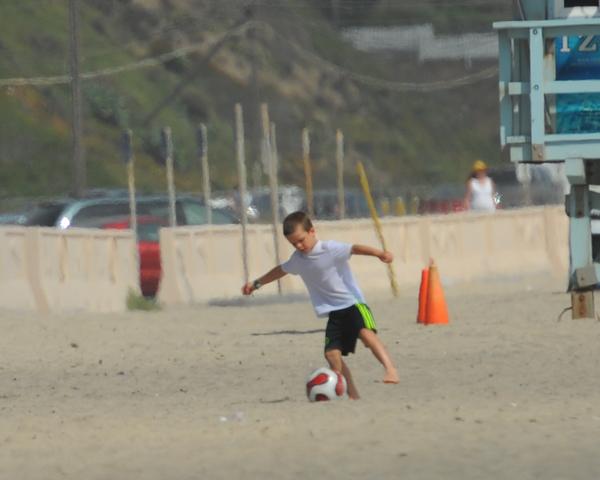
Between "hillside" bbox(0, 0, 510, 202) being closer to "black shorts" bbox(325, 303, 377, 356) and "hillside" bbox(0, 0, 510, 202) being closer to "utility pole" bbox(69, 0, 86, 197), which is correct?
"utility pole" bbox(69, 0, 86, 197)

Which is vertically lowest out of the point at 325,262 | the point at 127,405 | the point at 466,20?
the point at 127,405

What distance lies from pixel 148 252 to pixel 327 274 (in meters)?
15.1

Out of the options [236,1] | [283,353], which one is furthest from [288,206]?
[283,353]

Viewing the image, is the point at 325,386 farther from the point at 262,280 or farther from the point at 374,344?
the point at 262,280

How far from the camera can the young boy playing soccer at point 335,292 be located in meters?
13.0

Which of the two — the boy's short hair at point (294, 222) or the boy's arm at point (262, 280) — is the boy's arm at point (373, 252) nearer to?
the boy's short hair at point (294, 222)

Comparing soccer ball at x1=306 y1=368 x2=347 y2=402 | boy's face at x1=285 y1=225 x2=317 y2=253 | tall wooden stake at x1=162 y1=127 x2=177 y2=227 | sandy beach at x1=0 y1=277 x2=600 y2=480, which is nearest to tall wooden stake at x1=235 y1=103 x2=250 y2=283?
tall wooden stake at x1=162 y1=127 x2=177 y2=227

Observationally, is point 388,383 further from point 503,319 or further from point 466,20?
point 466,20

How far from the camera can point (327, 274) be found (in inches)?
515

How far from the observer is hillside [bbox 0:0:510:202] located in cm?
5694

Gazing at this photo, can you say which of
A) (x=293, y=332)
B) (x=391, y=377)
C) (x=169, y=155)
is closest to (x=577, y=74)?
(x=293, y=332)

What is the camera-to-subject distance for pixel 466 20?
8225cm

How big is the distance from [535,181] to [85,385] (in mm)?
45426

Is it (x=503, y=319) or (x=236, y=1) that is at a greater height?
(x=236, y=1)
